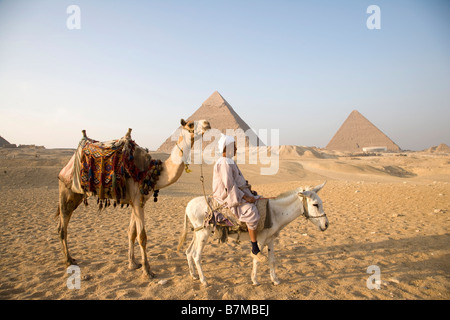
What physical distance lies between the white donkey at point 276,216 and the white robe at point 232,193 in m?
0.35

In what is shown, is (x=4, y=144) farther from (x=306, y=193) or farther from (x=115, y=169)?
(x=306, y=193)

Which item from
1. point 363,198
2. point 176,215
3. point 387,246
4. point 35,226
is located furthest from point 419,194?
point 35,226

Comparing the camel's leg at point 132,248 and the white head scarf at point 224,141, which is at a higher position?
the white head scarf at point 224,141

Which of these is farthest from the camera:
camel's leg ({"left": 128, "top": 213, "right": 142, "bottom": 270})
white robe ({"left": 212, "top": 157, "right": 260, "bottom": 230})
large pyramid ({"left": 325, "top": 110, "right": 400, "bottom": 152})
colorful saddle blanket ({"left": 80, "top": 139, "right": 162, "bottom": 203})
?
large pyramid ({"left": 325, "top": 110, "right": 400, "bottom": 152})

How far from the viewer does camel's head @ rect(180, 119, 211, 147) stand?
11.6 feet

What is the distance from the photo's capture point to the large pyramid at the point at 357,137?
117062 mm

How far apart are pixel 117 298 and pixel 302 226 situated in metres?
4.99

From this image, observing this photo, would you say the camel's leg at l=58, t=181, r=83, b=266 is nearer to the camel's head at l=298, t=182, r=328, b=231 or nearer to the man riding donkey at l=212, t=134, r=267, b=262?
the man riding donkey at l=212, t=134, r=267, b=262

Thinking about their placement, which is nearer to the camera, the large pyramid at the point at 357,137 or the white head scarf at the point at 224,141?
the white head scarf at the point at 224,141

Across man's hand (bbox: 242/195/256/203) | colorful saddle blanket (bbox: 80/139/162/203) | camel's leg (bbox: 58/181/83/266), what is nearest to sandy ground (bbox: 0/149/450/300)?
camel's leg (bbox: 58/181/83/266)

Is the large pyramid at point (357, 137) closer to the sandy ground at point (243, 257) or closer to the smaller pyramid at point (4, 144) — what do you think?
the sandy ground at point (243, 257)

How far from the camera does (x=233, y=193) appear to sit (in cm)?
327

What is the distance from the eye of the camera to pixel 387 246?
16.7 ft

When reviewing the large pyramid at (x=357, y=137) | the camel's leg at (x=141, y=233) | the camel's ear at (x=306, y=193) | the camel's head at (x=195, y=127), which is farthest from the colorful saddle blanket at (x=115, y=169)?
the large pyramid at (x=357, y=137)
